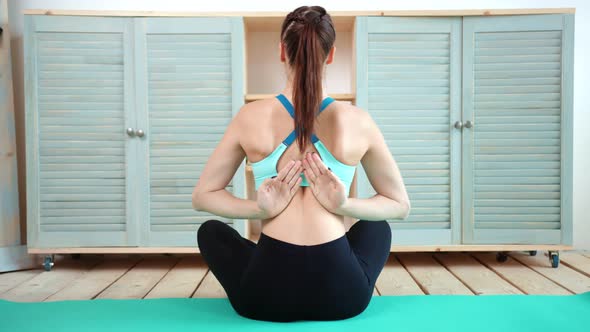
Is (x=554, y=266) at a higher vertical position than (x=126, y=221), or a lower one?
lower

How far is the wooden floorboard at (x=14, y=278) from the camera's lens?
8.51 ft

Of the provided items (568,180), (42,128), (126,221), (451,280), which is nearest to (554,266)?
(568,180)

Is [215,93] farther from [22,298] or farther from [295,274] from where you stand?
[295,274]

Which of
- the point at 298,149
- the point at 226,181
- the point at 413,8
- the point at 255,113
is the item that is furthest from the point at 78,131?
the point at 413,8

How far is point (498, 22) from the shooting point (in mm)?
2916

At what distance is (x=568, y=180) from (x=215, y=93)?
1925mm

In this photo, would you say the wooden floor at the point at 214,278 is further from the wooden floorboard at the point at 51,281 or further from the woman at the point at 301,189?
the woman at the point at 301,189

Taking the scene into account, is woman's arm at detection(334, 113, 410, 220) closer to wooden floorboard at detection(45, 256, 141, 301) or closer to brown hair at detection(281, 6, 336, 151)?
brown hair at detection(281, 6, 336, 151)

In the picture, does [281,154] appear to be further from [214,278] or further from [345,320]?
[214,278]

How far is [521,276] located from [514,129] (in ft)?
2.53

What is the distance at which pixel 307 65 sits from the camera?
1.50 meters

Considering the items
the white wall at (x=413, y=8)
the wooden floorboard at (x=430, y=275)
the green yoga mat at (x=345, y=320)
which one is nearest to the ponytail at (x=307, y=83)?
the green yoga mat at (x=345, y=320)

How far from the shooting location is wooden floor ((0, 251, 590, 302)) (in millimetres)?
2408

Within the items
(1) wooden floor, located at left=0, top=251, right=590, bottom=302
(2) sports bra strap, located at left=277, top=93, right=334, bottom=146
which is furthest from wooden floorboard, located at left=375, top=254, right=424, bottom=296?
(2) sports bra strap, located at left=277, top=93, right=334, bottom=146
